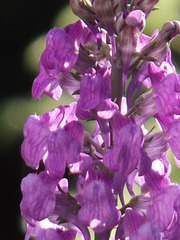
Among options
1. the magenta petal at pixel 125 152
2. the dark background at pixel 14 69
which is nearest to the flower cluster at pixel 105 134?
the magenta petal at pixel 125 152

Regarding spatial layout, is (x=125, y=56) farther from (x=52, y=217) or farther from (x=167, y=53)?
(x=52, y=217)

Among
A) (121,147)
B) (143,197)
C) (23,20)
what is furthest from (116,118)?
(23,20)

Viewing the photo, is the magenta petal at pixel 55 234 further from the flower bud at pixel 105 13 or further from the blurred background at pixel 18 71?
the blurred background at pixel 18 71

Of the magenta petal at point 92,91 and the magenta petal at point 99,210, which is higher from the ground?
the magenta petal at point 92,91

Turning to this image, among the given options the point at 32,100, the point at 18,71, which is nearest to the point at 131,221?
the point at 32,100

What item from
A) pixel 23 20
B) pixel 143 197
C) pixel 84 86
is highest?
pixel 84 86

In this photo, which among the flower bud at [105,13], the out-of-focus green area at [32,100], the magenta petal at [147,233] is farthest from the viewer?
the out-of-focus green area at [32,100]
